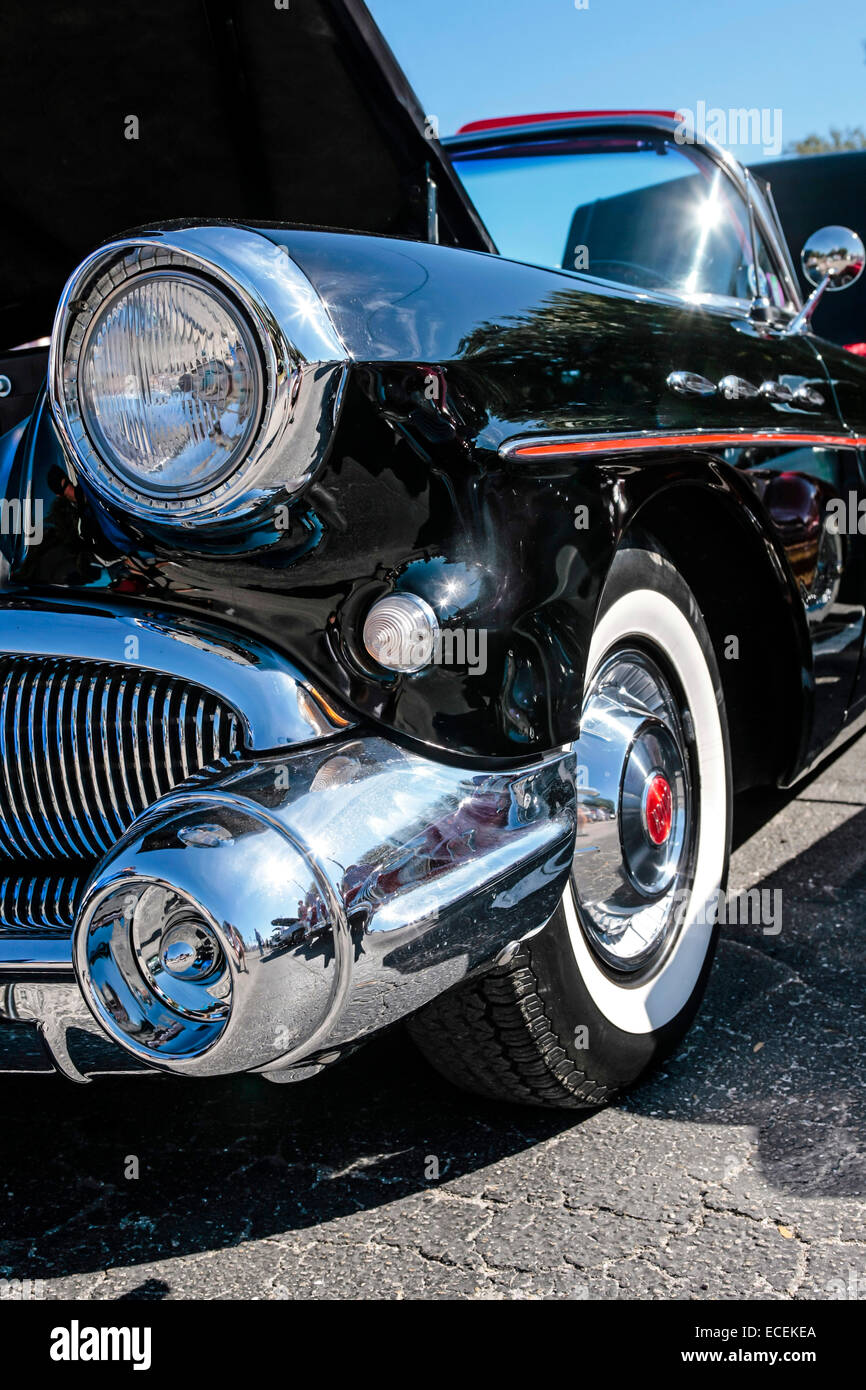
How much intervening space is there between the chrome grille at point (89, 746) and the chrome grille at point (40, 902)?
1.3 inches

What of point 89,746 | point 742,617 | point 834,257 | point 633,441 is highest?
point 834,257

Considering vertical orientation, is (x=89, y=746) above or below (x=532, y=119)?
below

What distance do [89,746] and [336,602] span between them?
325mm

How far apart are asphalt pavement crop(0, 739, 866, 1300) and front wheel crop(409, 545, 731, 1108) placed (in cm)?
10

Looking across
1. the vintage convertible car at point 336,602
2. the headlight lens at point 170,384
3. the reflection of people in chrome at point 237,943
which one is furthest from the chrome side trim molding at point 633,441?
the reflection of people in chrome at point 237,943

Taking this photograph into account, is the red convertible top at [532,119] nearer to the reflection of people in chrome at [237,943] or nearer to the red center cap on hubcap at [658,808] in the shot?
the red center cap on hubcap at [658,808]

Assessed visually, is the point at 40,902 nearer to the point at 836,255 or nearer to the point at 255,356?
the point at 255,356

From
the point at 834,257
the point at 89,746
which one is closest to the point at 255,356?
the point at 89,746

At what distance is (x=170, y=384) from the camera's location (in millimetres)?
1310

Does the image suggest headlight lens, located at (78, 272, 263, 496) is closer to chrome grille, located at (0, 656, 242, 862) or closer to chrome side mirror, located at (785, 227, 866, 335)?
chrome grille, located at (0, 656, 242, 862)

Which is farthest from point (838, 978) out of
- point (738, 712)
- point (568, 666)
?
point (568, 666)

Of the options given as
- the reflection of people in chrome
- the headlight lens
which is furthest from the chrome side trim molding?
the reflection of people in chrome

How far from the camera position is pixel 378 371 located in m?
1.34
